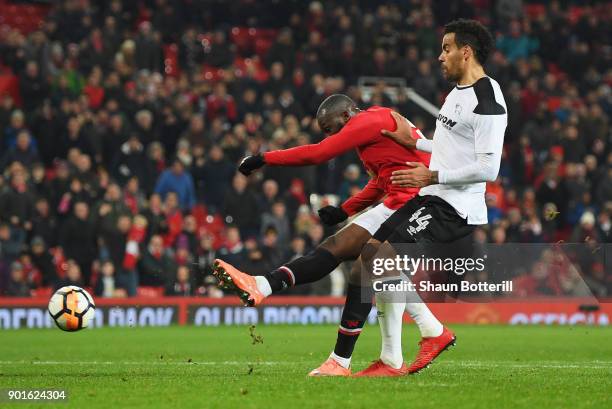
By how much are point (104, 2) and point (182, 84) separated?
3387 mm

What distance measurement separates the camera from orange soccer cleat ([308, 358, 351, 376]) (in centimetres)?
853

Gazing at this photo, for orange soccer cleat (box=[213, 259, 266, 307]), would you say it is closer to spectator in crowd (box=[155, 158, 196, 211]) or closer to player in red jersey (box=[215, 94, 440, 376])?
player in red jersey (box=[215, 94, 440, 376])

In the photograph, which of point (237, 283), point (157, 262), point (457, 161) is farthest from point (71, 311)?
point (157, 262)

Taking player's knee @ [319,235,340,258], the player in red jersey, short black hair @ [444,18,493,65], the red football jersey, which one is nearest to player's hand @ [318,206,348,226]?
the player in red jersey

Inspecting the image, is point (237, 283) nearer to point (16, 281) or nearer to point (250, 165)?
point (250, 165)

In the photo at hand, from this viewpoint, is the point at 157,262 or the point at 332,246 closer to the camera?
the point at 332,246

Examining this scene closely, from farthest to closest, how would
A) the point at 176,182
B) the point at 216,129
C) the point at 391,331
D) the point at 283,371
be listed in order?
1. the point at 216,129
2. the point at 176,182
3. the point at 283,371
4. the point at 391,331

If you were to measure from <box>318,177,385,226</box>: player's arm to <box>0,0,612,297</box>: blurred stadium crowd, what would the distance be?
8.00 meters

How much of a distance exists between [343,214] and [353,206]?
0.13m

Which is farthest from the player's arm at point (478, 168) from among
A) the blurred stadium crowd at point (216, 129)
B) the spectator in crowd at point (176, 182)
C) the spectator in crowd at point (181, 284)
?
the spectator in crowd at point (176, 182)

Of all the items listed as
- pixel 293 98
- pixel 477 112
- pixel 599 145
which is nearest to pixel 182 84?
pixel 293 98

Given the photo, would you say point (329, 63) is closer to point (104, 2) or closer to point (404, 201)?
point (104, 2)

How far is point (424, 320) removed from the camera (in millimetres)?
8961

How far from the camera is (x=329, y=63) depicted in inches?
861
